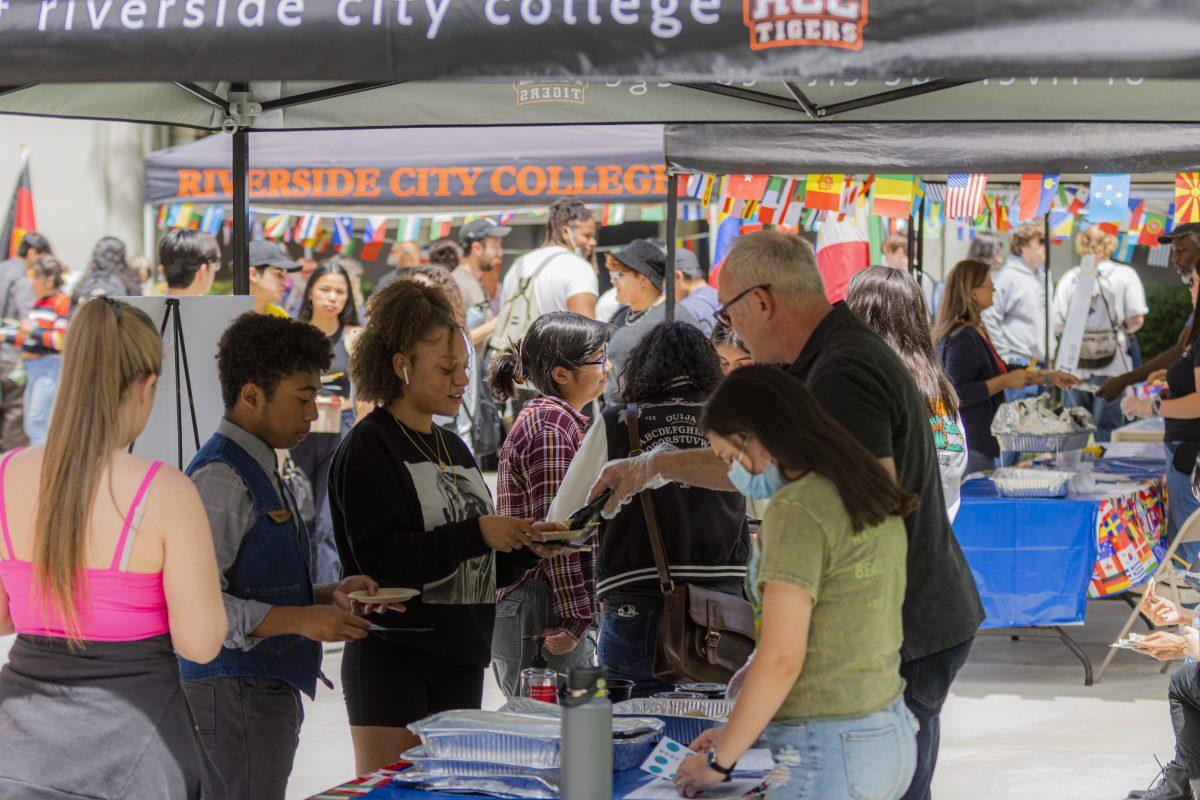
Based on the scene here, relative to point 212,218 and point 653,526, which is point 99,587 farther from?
point 212,218

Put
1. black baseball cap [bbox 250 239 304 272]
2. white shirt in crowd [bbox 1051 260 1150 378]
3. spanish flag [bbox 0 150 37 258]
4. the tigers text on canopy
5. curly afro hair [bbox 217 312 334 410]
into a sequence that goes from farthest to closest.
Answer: spanish flag [bbox 0 150 37 258] → white shirt in crowd [bbox 1051 260 1150 378] → the tigers text on canopy → black baseball cap [bbox 250 239 304 272] → curly afro hair [bbox 217 312 334 410]

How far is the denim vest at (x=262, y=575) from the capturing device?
2969 millimetres

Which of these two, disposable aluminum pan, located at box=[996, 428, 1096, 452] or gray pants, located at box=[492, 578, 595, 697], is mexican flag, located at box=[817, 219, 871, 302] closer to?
disposable aluminum pan, located at box=[996, 428, 1096, 452]

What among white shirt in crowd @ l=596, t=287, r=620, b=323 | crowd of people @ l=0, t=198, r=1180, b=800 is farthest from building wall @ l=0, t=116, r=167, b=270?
crowd of people @ l=0, t=198, r=1180, b=800

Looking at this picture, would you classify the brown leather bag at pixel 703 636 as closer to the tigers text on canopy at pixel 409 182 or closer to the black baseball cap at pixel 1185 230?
the black baseball cap at pixel 1185 230

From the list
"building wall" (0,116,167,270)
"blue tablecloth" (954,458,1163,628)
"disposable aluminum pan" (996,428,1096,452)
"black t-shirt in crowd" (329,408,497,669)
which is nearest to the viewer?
"black t-shirt in crowd" (329,408,497,669)

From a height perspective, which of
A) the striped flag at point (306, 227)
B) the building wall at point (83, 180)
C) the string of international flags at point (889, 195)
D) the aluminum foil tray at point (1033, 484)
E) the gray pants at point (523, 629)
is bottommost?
the gray pants at point (523, 629)

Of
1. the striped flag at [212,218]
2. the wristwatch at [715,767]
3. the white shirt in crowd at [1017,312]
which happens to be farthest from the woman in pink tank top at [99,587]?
the white shirt in crowd at [1017,312]

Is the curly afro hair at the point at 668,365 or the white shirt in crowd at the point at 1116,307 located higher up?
the white shirt in crowd at the point at 1116,307

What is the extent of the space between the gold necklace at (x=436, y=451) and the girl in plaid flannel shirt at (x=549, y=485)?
0.58 meters

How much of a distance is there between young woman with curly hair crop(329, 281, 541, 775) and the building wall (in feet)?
55.7

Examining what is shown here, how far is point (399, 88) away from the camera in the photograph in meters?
5.06

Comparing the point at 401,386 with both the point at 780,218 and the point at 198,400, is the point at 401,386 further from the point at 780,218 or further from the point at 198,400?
the point at 780,218

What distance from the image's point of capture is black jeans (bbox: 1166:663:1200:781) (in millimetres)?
4312
